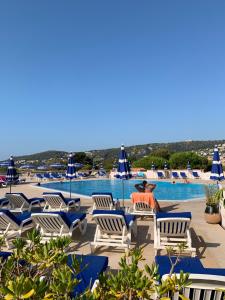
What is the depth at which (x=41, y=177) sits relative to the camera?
2738 cm

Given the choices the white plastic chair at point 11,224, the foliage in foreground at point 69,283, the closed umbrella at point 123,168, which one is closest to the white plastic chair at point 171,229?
the white plastic chair at point 11,224

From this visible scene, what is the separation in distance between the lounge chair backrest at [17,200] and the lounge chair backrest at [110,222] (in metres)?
4.32

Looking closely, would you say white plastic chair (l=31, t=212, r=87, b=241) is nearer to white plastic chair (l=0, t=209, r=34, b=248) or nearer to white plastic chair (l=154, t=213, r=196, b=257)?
white plastic chair (l=0, t=209, r=34, b=248)

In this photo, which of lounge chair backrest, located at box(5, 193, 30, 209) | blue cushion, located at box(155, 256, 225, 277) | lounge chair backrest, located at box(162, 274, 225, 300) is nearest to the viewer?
lounge chair backrest, located at box(162, 274, 225, 300)

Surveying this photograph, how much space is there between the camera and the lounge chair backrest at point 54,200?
29.1 ft

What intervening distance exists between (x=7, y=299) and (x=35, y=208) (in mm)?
9492

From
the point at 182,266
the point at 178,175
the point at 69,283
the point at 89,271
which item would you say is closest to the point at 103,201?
the point at 89,271

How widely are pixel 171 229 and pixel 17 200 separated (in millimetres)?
5670

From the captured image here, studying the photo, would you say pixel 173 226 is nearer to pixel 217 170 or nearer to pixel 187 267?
pixel 187 267

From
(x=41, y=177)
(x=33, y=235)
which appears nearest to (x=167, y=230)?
(x=33, y=235)

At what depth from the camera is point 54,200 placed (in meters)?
9.08

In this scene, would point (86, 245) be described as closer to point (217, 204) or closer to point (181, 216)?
point (181, 216)

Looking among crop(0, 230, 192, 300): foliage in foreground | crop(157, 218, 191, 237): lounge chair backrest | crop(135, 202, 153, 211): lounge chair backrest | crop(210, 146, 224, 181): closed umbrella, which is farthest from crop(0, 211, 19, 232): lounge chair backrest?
crop(210, 146, 224, 181): closed umbrella

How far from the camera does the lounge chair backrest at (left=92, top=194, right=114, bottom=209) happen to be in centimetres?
832
